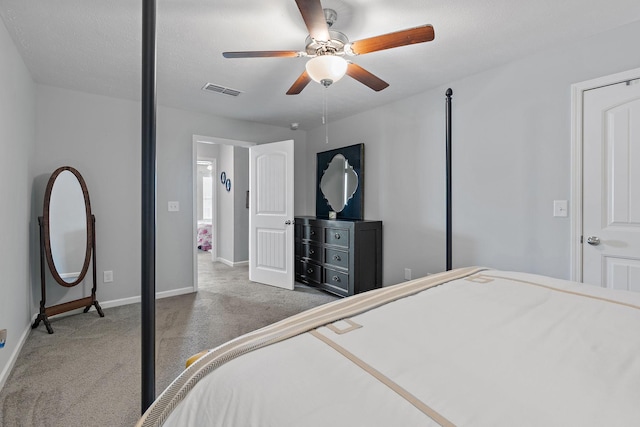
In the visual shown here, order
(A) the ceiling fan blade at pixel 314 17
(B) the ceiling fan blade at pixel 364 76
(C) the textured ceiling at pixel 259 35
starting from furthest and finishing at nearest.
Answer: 1. (B) the ceiling fan blade at pixel 364 76
2. (C) the textured ceiling at pixel 259 35
3. (A) the ceiling fan blade at pixel 314 17

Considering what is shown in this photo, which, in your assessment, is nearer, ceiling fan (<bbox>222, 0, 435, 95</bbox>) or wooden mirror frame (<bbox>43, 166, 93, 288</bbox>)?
ceiling fan (<bbox>222, 0, 435, 95</bbox>)

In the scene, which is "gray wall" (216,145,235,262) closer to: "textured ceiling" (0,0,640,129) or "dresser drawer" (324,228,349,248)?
"dresser drawer" (324,228,349,248)

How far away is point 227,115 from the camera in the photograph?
413cm

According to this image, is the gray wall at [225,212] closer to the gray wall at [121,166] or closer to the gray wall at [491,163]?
the gray wall at [121,166]

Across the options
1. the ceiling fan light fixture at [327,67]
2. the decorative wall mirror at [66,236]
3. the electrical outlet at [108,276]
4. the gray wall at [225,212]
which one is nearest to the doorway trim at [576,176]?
the ceiling fan light fixture at [327,67]

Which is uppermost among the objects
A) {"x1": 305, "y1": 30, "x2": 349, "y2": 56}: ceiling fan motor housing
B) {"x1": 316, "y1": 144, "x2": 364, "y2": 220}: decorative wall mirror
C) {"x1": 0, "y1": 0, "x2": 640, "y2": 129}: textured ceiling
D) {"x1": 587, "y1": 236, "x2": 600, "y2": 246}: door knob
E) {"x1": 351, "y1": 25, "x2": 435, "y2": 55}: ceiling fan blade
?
{"x1": 0, "y1": 0, "x2": 640, "y2": 129}: textured ceiling

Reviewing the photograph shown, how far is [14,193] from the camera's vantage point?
2.30 meters

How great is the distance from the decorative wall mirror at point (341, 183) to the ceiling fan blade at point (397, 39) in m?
2.17

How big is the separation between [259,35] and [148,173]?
1.70 metres

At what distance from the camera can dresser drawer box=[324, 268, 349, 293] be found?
360 centimetres

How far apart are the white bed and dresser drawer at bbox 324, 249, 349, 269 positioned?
254 cm

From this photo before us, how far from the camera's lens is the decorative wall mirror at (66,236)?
2.81m

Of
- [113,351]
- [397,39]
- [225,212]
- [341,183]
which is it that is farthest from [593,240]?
[225,212]

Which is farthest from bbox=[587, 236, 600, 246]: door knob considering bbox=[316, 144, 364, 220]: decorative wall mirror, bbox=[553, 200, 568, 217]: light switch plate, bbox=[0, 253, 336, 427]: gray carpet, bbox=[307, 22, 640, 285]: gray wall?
bbox=[0, 253, 336, 427]: gray carpet
